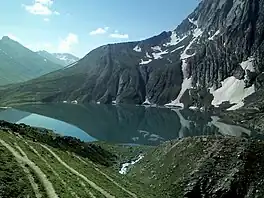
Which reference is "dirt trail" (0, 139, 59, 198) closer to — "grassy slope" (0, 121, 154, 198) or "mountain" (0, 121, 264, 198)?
"mountain" (0, 121, 264, 198)

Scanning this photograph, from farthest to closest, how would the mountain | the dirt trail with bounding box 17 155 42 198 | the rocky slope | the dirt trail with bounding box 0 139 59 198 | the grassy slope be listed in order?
the rocky slope < the mountain < the grassy slope < the dirt trail with bounding box 0 139 59 198 < the dirt trail with bounding box 17 155 42 198

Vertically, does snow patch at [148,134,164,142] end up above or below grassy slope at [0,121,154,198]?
below

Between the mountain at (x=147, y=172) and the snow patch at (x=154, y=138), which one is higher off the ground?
the mountain at (x=147, y=172)

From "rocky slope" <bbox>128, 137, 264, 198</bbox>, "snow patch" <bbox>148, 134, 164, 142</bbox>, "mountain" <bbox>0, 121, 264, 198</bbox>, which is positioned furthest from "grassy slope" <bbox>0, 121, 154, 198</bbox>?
"snow patch" <bbox>148, 134, 164, 142</bbox>

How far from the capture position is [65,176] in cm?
4247

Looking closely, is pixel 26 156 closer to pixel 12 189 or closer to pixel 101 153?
pixel 12 189

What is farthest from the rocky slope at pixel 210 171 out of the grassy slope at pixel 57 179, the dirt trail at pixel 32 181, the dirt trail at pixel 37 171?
the dirt trail at pixel 32 181

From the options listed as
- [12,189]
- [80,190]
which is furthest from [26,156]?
[12,189]

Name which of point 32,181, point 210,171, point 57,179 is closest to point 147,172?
point 210,171

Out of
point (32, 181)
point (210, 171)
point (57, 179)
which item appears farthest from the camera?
point (210, 171)

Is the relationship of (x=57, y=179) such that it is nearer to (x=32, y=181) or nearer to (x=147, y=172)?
(x=32, y=181)

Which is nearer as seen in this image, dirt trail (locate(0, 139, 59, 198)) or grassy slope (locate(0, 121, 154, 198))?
dirt trail (locate(0, 139, 59, 198))

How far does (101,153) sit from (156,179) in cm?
3539

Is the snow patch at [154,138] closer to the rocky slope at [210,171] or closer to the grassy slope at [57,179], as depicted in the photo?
the rocky slope at [210,171]
